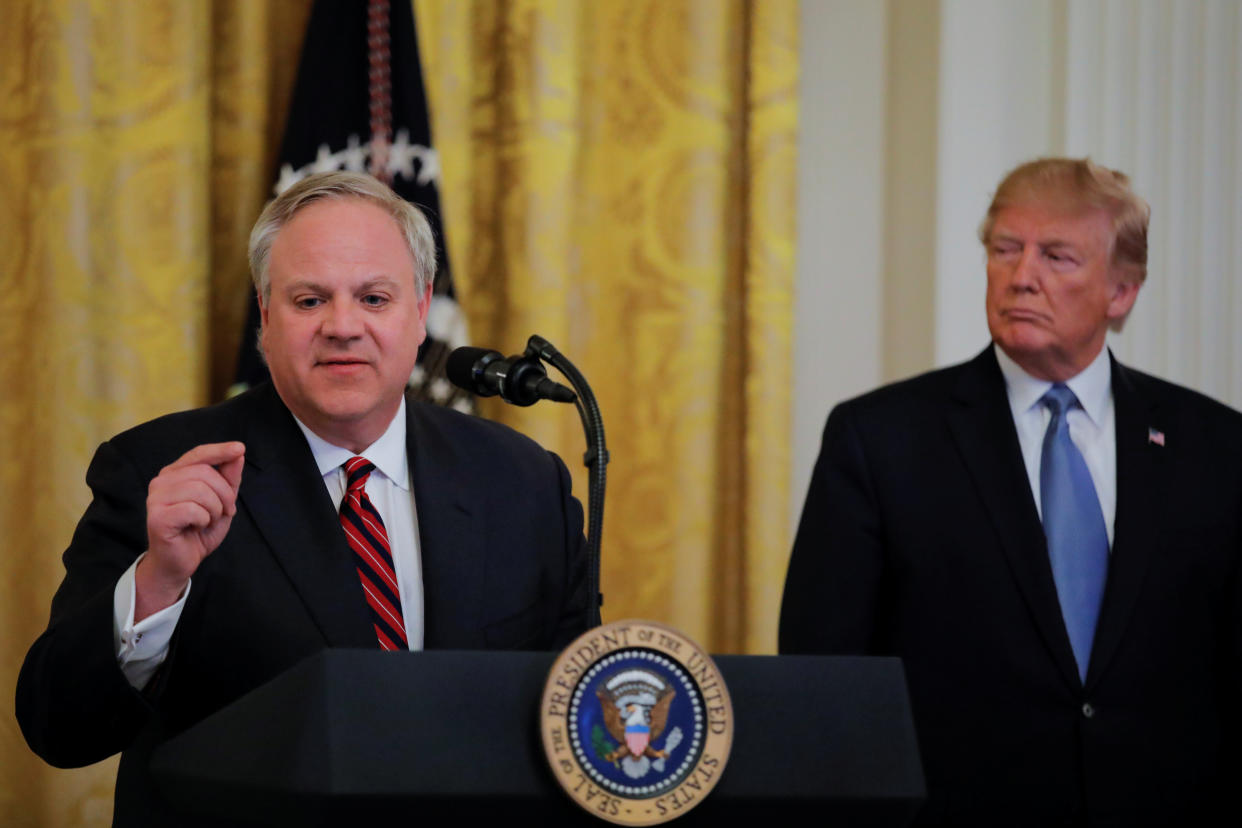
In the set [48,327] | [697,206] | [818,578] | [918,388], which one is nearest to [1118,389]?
[918,388]

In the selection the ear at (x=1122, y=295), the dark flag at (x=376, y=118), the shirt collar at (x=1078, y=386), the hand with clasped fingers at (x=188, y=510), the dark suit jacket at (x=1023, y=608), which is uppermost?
the dark flag at (x=376, y=118)

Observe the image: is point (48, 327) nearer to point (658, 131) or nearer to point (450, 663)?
point (658, 131)

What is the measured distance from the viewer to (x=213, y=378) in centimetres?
331

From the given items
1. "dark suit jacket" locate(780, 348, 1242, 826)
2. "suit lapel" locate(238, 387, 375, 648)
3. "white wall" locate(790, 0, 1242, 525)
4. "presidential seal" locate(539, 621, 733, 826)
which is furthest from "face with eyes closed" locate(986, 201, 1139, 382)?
"presidential seal" locate(539, 621, 733, 826)

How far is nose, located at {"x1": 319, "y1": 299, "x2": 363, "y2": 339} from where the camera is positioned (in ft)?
6.19

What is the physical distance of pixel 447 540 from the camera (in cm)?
197

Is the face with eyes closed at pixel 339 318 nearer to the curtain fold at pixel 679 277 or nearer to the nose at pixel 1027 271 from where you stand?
the nose at pixel 1027 271

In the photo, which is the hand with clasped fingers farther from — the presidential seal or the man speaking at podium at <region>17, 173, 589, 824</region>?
the presidential seal

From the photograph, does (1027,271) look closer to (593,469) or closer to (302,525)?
(593,469)

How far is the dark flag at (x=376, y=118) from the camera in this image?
3170 mm

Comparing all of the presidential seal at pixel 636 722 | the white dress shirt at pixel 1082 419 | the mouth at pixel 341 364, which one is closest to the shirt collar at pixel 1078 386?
the white dress shirt at pixel 1082 419

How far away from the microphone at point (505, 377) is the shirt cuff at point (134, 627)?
419 millimetres

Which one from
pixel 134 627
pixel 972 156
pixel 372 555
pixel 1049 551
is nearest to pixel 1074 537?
pixel 1049 551

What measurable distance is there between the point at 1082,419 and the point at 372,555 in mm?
1495
